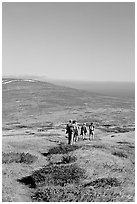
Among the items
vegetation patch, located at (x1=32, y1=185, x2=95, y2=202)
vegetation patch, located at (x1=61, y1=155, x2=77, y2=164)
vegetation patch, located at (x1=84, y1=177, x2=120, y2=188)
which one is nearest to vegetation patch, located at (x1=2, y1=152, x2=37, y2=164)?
vegetation patch, located at (x1=61, y1=155, x2=77, y2=164)

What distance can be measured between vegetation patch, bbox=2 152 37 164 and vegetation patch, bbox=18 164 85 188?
130 inches

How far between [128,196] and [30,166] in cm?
858

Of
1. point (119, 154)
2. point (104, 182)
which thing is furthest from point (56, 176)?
point (119, 154)

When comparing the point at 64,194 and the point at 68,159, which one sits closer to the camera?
the point at 64,194

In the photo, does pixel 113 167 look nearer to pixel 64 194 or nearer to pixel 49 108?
pixel 64 194

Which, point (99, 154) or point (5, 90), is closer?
point (99, 154)

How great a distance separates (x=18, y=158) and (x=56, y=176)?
18.3ft

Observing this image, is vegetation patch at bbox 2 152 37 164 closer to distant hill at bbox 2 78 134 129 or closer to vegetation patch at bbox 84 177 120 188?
vegetation patch at bbox 84 177 120 188

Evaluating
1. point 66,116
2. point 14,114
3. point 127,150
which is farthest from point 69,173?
point 14,114

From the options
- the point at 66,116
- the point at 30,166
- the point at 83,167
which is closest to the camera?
the point at 83,167

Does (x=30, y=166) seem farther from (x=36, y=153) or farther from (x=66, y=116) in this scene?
(x=66, y=116)

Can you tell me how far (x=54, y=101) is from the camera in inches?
4077

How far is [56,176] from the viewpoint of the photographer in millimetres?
17328

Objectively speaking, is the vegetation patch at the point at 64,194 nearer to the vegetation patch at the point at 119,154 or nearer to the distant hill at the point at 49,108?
the vegetation patch at the point at 119,154
